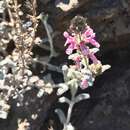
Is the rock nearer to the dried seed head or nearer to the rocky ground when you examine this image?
the rocky ground

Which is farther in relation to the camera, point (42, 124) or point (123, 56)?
point (123, 56)

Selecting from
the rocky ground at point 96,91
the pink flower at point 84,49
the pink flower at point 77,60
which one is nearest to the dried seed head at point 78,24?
the pink flower at point 84,49

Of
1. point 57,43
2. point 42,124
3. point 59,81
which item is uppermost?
point 57,43

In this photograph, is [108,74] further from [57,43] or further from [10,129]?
[10,129]

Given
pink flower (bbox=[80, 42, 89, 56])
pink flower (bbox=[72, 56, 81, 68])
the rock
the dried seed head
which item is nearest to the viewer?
the dried seed head

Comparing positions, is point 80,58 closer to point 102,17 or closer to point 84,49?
point 84,49

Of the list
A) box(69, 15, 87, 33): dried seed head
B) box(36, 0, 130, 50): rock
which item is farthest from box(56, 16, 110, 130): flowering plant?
box(36, 0, 130, 50): rock

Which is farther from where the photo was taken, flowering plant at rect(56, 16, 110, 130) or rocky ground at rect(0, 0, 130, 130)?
rocky ground at rect(0, 0, 130, 130)

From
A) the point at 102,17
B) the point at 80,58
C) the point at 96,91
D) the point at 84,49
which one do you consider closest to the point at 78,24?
the point at 84,49

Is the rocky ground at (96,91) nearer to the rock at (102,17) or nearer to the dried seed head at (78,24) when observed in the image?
the rock at (102,17)

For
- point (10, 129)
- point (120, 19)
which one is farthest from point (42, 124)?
point (120, 19)

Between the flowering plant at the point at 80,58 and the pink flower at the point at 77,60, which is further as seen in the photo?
the pink flower at the point at 77,60
